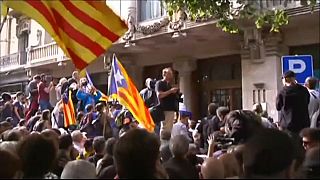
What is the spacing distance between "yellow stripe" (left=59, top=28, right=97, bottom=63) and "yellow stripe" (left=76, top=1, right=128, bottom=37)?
327mm

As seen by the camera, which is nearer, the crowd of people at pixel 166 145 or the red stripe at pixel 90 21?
the crowd of people at pixel 166 145

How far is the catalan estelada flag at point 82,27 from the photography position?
512 centimetres

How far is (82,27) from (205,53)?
11.9 m

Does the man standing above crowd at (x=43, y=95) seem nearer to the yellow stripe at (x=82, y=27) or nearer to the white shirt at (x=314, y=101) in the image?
the white shirt at (x=314, y=101)

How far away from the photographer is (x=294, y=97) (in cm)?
739

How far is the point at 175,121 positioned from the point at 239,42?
6184 mm

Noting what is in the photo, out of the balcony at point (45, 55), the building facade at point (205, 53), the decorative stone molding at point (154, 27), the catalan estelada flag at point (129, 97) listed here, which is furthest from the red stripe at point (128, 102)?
the balcony at point (45, 55)

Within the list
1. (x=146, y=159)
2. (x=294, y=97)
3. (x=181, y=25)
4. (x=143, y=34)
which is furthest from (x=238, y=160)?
(x=143, y=34)

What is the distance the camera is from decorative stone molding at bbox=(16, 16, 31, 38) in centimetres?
2516

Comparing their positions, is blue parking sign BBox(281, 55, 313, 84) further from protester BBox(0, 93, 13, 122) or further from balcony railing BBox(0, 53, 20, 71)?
balcony railing BBox(0, 53, 20, 71)

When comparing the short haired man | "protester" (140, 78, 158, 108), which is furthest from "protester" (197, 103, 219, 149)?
the short haired man

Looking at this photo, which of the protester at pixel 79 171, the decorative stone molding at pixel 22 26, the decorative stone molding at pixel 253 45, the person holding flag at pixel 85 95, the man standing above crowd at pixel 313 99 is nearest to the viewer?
the protester at pixel 79 171

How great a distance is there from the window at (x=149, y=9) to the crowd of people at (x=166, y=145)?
230 inches

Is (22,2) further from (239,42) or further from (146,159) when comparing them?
(239,42)
